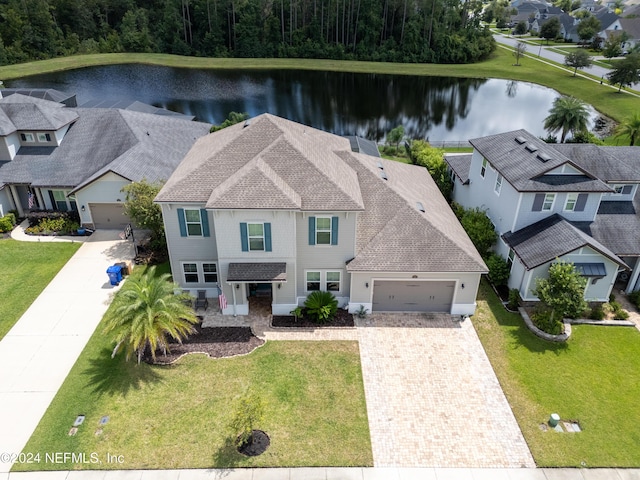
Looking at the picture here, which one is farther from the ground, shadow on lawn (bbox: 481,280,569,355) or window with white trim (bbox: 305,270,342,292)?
window with white trim (bbox: 305,270,342,292)

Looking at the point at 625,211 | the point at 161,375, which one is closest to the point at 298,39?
the point at 625,211

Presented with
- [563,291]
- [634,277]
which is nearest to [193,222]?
[563,291]

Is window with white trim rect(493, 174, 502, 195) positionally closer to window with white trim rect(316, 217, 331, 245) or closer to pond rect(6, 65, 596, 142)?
window with white trim rect(316, 217, 331, 245)

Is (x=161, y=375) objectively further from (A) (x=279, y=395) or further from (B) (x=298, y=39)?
(B) (x=298, y=39)

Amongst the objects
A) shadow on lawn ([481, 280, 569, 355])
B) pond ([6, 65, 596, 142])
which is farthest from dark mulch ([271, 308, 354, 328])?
pond ([6, 65, 596, 142])

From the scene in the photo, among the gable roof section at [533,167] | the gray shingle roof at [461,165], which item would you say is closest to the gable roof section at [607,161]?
the gable roof section at [533,167]

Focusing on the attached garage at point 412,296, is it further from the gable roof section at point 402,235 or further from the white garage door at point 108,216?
the white garage door at point 108,216
